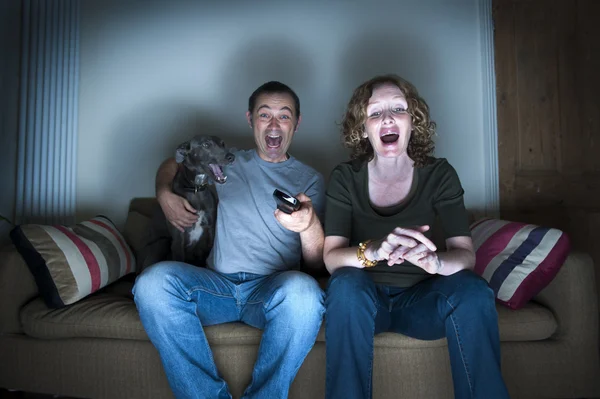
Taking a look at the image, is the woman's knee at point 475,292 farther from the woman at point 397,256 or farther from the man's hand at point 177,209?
the man's hand at point 177,209

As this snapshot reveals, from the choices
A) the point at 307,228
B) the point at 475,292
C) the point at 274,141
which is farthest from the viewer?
the point at 274,141

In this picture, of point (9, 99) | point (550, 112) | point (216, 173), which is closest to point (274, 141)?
point (216, 173)

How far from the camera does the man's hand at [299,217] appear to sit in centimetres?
132

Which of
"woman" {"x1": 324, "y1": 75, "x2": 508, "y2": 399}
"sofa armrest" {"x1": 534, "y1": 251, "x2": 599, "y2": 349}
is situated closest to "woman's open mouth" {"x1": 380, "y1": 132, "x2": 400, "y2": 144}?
"woman" {"x1": 324, "y1": 75, "x2": 508, "y2": 399}

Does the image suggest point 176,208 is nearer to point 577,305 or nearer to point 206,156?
point 206,156

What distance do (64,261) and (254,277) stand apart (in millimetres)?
751

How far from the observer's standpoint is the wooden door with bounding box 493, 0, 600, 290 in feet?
7.03

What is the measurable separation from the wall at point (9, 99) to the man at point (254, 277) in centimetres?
126

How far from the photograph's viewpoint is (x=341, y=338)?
1.13 metres

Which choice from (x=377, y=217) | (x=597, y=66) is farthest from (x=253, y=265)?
(x=597, y=66)

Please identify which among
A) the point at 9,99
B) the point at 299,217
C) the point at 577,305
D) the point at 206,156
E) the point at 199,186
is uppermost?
the point at 9,99

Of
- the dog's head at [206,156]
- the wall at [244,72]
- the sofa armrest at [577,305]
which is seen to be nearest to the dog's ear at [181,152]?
the dog's head at [206,156]

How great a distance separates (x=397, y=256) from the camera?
1.15 m

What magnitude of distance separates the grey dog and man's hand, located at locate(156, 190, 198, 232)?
4 centimetres
